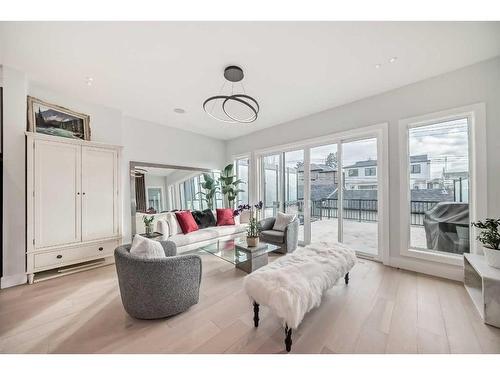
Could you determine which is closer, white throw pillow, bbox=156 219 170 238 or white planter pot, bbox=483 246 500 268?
white planter pot, bbox=483 246 500 268

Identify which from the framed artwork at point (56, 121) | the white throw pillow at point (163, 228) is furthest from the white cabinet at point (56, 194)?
the white throw pillow at point (163, 228)

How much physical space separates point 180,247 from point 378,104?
423cm

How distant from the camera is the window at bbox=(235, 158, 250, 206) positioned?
18.8ft

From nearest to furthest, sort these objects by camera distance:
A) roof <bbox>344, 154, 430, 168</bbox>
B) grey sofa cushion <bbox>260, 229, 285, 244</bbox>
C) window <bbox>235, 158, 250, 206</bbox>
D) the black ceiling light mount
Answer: the black ceiling light mount → roof <bbox>344, 154, 430, 168</bbox> → grey sofa cushion <bbox>260, 229, 285, 244</bbox> → window <bbox>235, 158, 250, 206</bbox>

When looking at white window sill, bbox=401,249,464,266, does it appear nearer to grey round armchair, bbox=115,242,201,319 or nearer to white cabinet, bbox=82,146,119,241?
grey round armchair, bbox=115,242,201,319

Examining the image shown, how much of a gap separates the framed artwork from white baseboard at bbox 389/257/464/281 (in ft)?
18.0

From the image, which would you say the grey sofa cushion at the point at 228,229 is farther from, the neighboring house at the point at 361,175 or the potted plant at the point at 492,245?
the potted plant at the point at 492,245

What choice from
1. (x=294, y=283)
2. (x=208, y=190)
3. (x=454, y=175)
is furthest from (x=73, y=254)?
(x=454, y=175)

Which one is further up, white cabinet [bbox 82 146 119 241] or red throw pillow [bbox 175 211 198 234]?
white cabinet [bbox 82 146 119 241]

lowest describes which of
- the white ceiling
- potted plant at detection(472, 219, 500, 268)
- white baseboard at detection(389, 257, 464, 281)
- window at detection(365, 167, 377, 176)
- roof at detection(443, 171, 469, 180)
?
white baseboard at detection(389, 257, 464, 281)

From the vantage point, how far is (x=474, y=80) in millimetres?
2529

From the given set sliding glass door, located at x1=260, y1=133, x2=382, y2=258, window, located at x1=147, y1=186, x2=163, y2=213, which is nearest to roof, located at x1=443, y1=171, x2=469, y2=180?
sliding glass door, located at x1=260, y1=133, x2=382, y2=258

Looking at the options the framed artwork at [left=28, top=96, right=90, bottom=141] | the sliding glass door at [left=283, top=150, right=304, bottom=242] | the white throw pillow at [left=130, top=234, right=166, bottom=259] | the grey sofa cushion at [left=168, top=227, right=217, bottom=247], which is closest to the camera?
the white throw pillow at [left=130, top=234, right=166, bottom=259]
